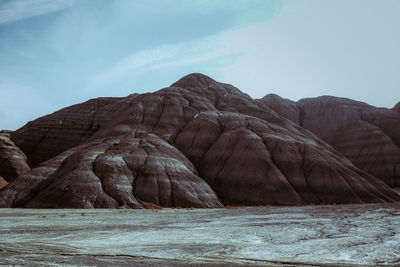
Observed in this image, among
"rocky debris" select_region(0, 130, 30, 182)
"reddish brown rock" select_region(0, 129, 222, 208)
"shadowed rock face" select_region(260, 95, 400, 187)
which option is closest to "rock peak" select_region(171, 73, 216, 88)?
"shadowed rock face" select_region(260, 95, 400, 187)

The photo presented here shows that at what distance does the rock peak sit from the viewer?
267 ft

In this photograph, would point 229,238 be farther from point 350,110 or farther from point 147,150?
point 350,110

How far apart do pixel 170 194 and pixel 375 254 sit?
101 ft

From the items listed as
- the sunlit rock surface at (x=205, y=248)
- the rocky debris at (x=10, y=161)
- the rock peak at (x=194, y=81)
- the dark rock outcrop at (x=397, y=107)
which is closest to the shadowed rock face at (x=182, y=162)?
the rocky debris at (x=10, y=161)

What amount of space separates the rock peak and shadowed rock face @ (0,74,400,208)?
993 cm

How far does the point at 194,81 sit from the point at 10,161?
38379 mm

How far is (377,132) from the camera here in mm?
80250

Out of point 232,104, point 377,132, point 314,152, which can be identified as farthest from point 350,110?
point 314,152

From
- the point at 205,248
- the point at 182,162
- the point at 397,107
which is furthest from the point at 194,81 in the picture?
the point at 205,248

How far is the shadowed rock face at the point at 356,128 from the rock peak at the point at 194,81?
2167cm

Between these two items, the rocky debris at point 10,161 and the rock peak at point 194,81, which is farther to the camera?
the rock peak at point 194,81

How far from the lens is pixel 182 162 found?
156 ft

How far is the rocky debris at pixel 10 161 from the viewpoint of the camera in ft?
201

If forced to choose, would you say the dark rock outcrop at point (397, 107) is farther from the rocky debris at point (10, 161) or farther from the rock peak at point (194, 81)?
the rocky debris at point (10, 161)
